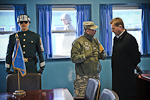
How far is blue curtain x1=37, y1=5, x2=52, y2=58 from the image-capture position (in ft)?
15.0

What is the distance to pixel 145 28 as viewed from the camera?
492 centimetres

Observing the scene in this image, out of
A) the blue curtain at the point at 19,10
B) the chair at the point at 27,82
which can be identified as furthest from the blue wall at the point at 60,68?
the chair at the point at 27,82

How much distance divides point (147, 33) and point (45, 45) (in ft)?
8.03

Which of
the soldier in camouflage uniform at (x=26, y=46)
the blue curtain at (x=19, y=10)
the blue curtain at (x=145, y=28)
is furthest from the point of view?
the blue curtain at (x=145, y=28)

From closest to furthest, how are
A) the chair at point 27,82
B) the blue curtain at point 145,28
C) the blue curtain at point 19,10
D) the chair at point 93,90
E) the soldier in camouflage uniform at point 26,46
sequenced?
1. the chair at point 93,90
2. the chair at point 27,82
3. the soldier in camouflage uniform at point 26,46
4. the blue curtain at point 19,10
5. the blue curtain at point 145,28

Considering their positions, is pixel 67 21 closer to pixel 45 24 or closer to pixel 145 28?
pixel 45 24

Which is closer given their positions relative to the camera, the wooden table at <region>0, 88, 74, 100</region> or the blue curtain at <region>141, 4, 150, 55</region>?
the wooden table at <region>0, 88, 74, 100</region>

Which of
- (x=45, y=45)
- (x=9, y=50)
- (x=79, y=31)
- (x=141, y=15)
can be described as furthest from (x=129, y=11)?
(x=9, y=50)

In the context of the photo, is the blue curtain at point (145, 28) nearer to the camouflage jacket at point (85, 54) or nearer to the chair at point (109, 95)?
the camouflage jacket at point (85, 54)

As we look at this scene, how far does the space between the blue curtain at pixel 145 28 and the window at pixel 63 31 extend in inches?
65.5

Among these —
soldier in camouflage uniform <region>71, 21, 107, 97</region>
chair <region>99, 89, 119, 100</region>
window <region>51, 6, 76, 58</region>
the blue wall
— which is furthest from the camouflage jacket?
chair <region>99, 89, 119, 100</region>

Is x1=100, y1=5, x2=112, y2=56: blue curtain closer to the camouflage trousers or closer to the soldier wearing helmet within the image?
the soldier wearing helmet

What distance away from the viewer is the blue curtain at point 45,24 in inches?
180

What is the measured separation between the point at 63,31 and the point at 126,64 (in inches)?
87.1
